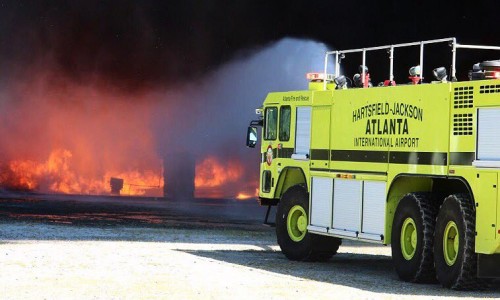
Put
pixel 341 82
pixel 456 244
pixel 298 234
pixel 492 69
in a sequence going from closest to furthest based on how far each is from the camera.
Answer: pixel 492 69 < pixel 456 244 < pixel 341 82 < pixel 298 234

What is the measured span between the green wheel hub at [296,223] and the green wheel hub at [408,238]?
3666 millimetres

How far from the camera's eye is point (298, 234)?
2369 centimetres

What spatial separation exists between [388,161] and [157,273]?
13.9 ft

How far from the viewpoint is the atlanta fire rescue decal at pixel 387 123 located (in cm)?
1980

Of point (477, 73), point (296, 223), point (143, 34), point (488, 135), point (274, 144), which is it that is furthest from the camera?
point (143, 34)

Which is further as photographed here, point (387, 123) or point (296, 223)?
point (296, 223)

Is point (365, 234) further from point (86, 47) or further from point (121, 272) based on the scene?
point (86, 47)

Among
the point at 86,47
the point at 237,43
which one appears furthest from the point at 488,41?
the point at 86,47

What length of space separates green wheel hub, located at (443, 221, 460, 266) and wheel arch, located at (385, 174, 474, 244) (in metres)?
0.88

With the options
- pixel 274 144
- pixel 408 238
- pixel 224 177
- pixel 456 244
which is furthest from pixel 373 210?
pixel 224 177

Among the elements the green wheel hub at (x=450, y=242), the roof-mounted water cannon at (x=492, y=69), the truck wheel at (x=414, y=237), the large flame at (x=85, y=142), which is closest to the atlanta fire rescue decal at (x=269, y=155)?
the truck wheel at (x=414, y=237)

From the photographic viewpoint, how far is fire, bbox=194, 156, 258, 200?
58812 millimetres

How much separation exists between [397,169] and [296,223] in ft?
13.5

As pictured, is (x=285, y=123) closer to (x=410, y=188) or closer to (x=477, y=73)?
(x=410, y=188)
